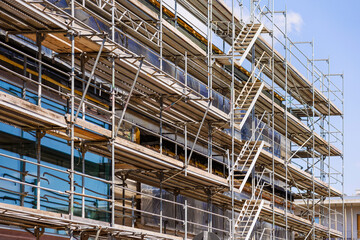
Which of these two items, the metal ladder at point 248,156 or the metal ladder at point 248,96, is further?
the metal ladder at point 248,96

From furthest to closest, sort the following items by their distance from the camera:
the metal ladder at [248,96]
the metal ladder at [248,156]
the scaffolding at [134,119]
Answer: the metal ladder at [248,96], the metal ladder at [248,156], the scaffolding at [134,119]

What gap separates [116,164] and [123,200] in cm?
146

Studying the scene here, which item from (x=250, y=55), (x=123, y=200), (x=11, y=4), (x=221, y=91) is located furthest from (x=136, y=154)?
(x=250, y=55)

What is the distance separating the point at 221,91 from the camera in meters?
31.1

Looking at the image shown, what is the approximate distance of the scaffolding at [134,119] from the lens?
663 inches

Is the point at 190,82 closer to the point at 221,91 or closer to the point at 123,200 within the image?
the point at 221,91

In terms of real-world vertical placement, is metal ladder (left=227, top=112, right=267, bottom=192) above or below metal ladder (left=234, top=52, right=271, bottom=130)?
below

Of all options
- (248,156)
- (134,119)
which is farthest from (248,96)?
(134,119)

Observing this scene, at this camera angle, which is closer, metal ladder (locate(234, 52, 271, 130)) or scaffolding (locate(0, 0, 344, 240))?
scaffolding (locate(0, 0, 344, 240))

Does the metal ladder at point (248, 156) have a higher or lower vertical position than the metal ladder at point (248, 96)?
lower

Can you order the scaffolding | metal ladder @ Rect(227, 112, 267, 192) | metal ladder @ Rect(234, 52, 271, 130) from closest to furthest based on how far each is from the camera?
the scaffolding, metal ladder @ Rect(227, 112, 267, 192), metal ladder @ Rect(234, 52, 271, 130)

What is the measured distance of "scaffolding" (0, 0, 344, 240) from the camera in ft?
55.2

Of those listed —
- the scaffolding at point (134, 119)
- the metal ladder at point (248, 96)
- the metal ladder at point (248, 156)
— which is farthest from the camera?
the metal ladder at point (248, 96)

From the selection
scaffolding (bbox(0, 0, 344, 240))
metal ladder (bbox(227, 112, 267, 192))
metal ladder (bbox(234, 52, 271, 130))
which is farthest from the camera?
metal ladder (bbox(234, 52, 271, 130))
